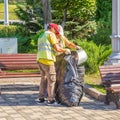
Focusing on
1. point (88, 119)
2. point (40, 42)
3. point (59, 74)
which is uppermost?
point (40, 42)

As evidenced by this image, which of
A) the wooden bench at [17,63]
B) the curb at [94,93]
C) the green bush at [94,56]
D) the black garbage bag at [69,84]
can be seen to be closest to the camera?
the black garbage bag at [69,84]

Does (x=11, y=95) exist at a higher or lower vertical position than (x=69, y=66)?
lower

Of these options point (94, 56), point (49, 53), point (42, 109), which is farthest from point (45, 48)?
point (94, 56)

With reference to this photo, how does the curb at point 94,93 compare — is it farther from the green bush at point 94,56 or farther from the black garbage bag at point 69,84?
the green bush at point 94,56

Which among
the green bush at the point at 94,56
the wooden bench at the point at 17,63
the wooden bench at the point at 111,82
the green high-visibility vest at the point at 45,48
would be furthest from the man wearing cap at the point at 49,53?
the green bush at the point at 94,56

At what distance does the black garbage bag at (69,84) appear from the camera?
8127 mm

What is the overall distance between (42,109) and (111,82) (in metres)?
1.42

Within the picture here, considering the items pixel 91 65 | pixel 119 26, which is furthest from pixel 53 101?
pixel 91 65

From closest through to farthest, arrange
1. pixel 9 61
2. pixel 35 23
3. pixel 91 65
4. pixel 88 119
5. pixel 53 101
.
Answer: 1. pixel 88 119
2. pixel 53 101
3. pixel 9 61
4. pixel 91 65
5. pixel 35 23

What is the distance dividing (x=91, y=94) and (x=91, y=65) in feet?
10.3

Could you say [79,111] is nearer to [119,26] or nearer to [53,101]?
[53,101]

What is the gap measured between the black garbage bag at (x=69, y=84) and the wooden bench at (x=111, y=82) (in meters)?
0.48

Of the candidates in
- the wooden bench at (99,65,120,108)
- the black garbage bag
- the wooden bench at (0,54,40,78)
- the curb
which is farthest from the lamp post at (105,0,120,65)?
the black garbage bag

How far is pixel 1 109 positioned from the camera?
310 inches
